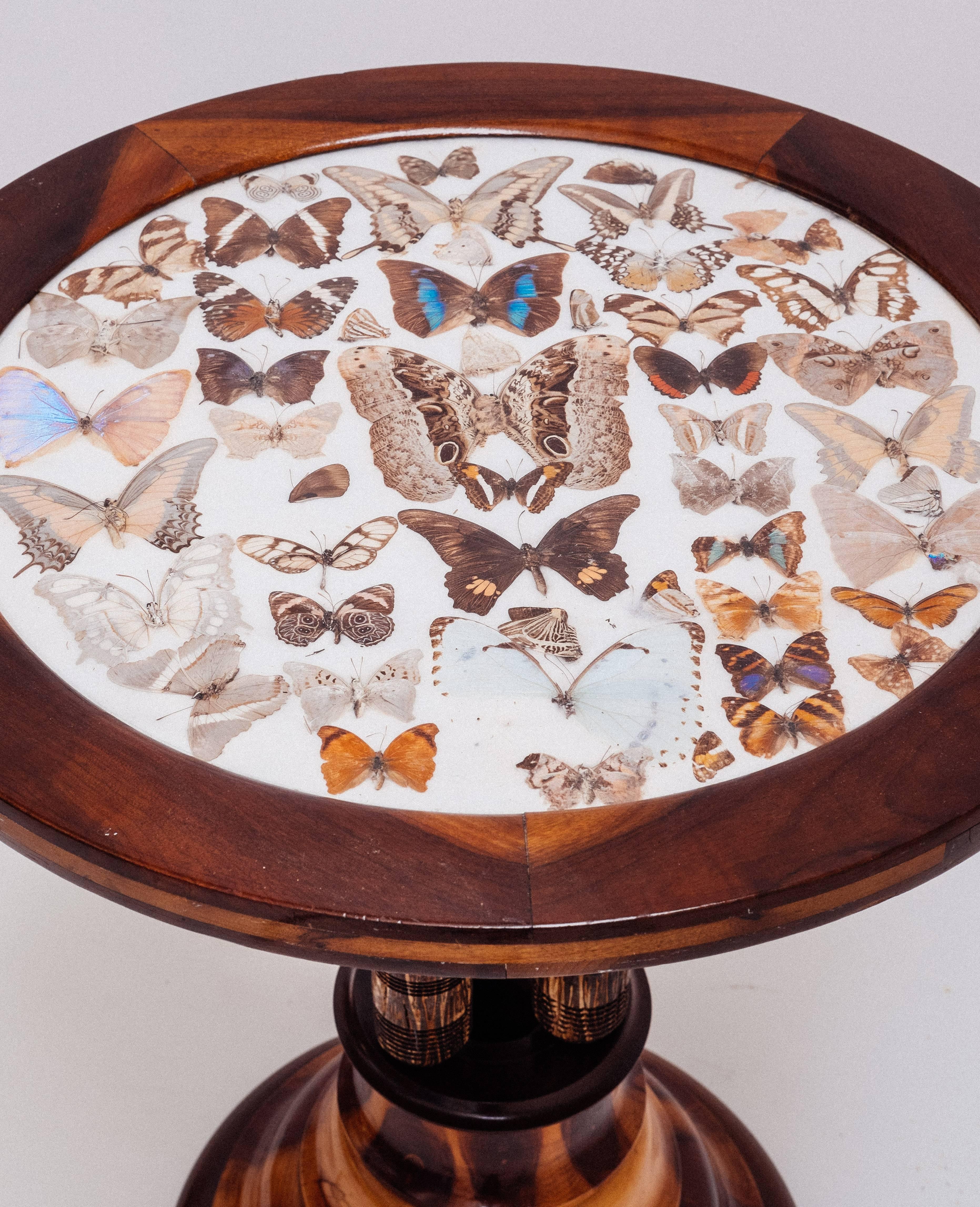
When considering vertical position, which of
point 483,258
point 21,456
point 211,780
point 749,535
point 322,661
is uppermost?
point 483,258

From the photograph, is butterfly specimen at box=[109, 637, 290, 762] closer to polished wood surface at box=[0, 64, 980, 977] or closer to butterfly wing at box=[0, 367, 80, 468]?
polished wood surface at box=[0, 64, 980, 977]

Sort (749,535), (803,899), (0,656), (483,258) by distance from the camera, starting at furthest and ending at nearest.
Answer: (483,258) < (749,535) < (0,656) < (803,899)

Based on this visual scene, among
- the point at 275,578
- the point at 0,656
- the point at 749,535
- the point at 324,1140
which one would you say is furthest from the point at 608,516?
the point at 324,1140

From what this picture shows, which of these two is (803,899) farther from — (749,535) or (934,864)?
(749,535)

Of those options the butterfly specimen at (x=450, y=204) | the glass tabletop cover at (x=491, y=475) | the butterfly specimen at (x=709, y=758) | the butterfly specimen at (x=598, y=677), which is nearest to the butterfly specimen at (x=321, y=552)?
the glass tabletop cover at (x=491, y=475)

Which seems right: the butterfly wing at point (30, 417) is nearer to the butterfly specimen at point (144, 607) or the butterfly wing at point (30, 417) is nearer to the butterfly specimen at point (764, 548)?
the butterfly specimen at point (144, 607)

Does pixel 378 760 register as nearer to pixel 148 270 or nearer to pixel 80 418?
pixel 80 418
